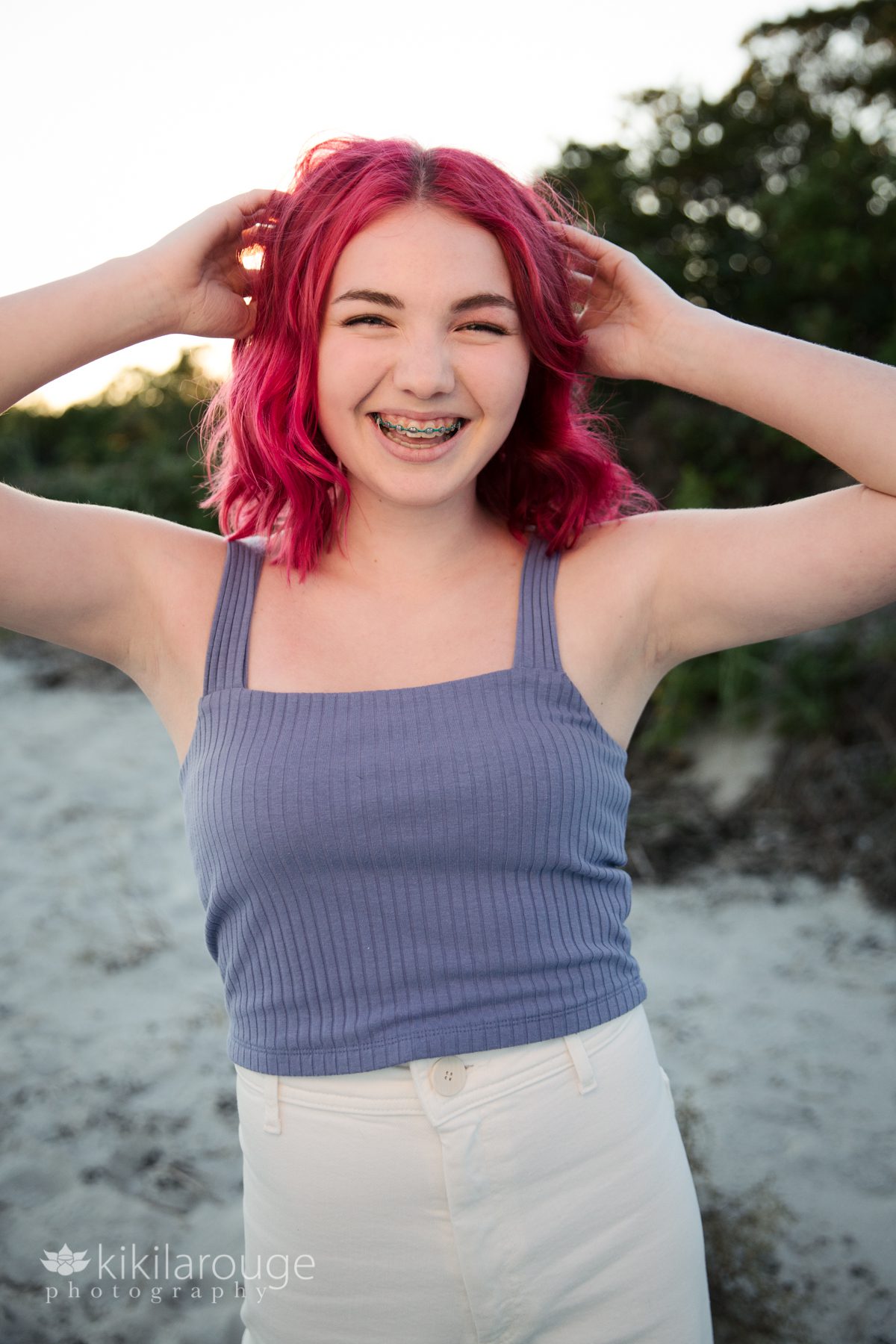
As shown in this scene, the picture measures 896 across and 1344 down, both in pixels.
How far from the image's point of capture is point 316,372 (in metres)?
1.48

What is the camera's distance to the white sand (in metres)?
2.47

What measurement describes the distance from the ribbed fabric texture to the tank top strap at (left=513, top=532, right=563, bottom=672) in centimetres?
6

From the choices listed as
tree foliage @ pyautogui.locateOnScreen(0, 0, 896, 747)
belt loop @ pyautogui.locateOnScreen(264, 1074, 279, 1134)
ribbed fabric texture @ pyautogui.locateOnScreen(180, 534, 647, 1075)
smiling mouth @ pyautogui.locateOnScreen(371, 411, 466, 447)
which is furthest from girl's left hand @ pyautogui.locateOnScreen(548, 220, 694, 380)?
tree foliage @ pyautogui.locateOnScreen(0, 0, 896, 747)

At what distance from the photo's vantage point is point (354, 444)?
4.81ft

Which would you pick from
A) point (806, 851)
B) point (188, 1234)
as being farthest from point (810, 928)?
point (188, 1234)

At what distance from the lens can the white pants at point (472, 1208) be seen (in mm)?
1257

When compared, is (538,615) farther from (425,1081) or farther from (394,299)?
(425,1081)

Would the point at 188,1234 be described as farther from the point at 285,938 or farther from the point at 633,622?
the point at 633,622

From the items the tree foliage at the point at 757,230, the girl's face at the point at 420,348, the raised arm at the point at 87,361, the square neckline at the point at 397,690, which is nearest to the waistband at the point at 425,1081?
the square neckline at the point at 397,690

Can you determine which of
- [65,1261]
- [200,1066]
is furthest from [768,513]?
[200,1066]

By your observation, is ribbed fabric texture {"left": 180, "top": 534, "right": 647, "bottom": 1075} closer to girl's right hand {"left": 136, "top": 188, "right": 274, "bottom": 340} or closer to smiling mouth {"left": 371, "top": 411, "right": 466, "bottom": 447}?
smiling mouth {"left": 371, "top": 411, "right": 466, "bottom": 447}

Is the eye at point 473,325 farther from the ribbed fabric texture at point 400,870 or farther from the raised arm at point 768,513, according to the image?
the ribbed fabric texture at point 400,870

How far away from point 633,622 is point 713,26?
19.5 ft

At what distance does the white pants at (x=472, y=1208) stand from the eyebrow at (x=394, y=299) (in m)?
0.98
